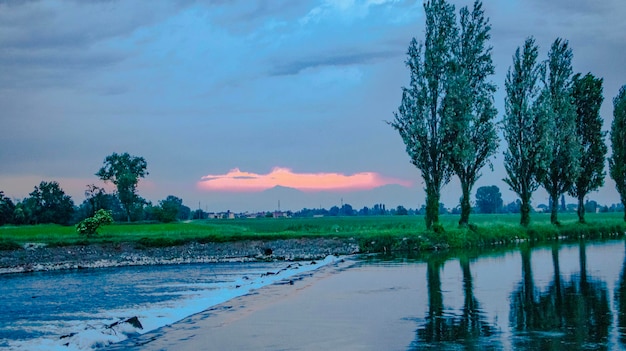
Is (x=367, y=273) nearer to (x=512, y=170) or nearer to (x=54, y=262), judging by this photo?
(x=54, y=262)

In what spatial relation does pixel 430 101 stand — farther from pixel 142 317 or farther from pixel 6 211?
pixel 6 211

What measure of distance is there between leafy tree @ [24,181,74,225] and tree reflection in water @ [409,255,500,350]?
3541 inches

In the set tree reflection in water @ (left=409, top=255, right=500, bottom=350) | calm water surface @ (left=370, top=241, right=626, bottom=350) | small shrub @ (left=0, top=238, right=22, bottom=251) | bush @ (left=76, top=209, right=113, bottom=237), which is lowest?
tree reflection in water @ (left=409, top=255, right=500, bottom=350)

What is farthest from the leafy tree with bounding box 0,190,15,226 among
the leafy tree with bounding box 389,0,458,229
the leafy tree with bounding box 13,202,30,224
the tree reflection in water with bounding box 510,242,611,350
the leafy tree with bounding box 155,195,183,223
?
the tree reflection in water with bounding box 510,242,611,350

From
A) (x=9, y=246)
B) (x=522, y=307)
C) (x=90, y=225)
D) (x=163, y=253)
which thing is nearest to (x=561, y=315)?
(x=522, y=307)

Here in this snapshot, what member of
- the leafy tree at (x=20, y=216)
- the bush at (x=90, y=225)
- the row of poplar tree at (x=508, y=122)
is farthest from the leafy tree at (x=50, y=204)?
the row of poplar tree at (x=508, y=122)

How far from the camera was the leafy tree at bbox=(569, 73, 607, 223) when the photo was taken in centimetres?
6381

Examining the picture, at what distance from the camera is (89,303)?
2114cm

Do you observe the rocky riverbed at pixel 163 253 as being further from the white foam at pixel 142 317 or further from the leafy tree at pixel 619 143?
the leafy tree at pixel 619 143

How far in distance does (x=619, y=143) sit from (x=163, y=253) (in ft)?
157

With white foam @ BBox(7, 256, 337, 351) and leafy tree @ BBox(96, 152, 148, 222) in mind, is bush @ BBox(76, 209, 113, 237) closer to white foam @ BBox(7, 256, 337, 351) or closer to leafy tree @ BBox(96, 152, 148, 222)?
white foam @ BBox(7, 256, 337, 351)

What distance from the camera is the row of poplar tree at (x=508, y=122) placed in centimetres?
4784

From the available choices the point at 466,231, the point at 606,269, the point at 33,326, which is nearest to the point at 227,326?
the point at 33,326

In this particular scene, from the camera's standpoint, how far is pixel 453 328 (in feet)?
41.6
